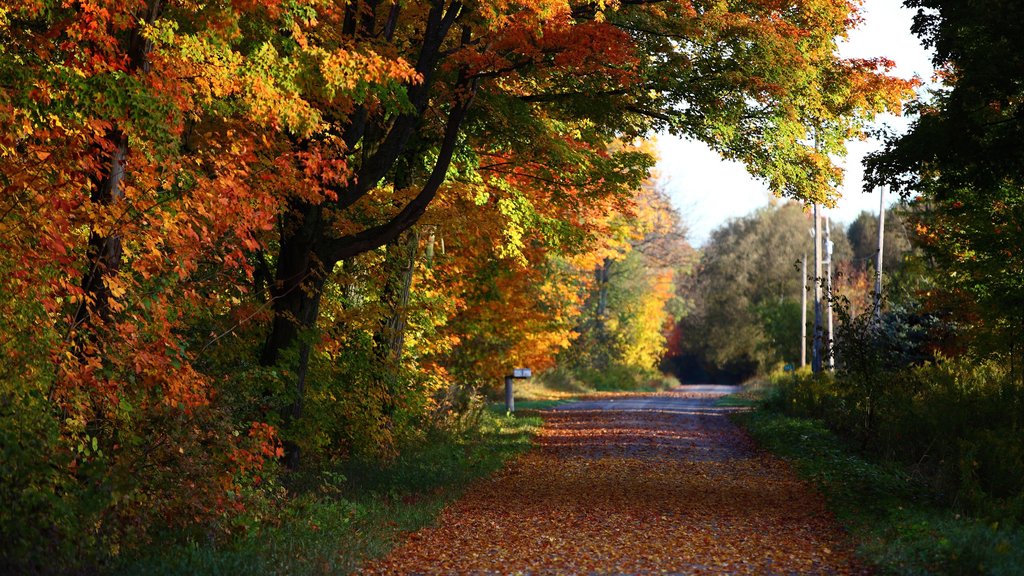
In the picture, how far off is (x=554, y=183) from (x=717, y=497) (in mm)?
5975

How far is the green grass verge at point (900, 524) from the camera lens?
27.1 feet

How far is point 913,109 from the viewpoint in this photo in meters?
19.1

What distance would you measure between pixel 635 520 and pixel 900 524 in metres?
3.02

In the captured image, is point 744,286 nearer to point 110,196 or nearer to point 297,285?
point 297,285

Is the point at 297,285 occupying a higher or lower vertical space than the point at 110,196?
lower

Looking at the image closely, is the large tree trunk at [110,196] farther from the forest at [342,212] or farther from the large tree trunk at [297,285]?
the large tree trunk at [297,285]

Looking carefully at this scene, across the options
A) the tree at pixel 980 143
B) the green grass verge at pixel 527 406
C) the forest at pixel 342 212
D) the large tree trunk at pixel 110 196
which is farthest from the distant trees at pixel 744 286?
the large tree trunk at pixel 110 196

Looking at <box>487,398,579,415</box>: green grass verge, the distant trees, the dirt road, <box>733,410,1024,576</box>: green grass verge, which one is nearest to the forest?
<box>733,410,1024,576</box>: green grass verge

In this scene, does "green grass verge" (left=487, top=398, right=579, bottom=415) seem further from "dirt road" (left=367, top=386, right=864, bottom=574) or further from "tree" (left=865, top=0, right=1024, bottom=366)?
"tree" (left=865, top=0, right=1024, bottom=366)

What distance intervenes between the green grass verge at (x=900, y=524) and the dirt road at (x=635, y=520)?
0.30 metres

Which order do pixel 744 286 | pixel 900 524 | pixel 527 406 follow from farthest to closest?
pixel 744 286 → pixel 527 406 → pixel 900 524

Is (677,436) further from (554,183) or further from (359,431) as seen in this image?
(359,431)

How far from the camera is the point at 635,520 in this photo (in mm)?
12227

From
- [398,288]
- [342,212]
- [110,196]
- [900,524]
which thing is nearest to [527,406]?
[398,288]
